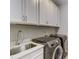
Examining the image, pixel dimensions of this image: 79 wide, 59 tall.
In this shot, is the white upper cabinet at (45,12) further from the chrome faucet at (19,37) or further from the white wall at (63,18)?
the white wall at (63,18)

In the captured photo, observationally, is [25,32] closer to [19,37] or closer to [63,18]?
[19,37]

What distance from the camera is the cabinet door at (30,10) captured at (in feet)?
6.20

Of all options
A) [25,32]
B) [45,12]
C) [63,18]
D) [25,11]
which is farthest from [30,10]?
[63,18]

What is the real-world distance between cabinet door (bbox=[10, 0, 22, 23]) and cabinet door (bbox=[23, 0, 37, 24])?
129mm

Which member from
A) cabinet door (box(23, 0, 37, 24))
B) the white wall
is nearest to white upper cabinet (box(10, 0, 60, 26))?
cabinet door (box(23, 0, 37, 24))

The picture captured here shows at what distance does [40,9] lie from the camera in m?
2.44

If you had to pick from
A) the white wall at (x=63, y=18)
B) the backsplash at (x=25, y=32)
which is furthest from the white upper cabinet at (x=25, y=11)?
the white wall at (x=63, y=18)

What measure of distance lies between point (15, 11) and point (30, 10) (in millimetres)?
458

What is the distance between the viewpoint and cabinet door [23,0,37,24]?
1891 mm

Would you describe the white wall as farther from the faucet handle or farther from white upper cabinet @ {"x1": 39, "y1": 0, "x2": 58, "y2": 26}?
the faucet handle

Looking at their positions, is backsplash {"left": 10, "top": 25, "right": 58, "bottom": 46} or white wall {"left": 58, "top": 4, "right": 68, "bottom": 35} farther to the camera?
white wall {"left": 58, "top": 4, "right": 68, "bottom": 35}
